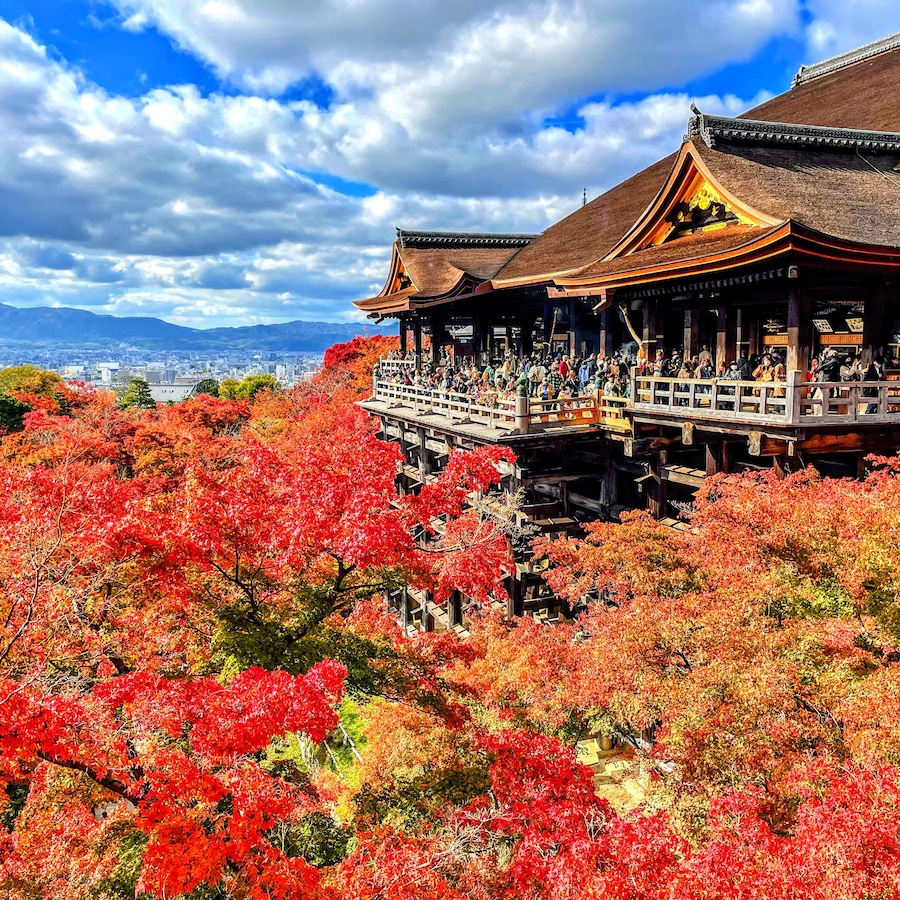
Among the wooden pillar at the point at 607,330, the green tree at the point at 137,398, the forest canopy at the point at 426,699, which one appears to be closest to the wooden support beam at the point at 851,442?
the forest canopy at the point at 426,699

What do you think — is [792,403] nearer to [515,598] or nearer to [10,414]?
[515,598]

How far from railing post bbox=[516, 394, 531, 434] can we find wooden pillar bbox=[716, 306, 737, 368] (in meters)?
3.87

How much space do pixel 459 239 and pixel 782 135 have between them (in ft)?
51.0

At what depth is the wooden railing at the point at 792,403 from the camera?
9.74 m

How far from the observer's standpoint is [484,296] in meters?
22.2

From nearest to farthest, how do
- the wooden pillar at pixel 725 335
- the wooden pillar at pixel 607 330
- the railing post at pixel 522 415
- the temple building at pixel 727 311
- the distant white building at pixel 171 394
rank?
the temple building at pixel 727 311
the wooden pillar at pixel 725 335
the railing post at pixel 522 415
the wooden pillar at pixel 607 330
the distant white building at pixel 171 394

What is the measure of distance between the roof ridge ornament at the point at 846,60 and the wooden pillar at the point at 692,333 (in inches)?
592

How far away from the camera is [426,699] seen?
8.54 metres

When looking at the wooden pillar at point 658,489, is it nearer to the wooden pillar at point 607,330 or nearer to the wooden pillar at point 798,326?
the wooden pillar at point 798,326

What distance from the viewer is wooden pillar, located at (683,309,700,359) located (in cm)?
1395

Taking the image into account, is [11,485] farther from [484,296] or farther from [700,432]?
[484,296]

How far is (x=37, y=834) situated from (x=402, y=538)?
4862 millimetres

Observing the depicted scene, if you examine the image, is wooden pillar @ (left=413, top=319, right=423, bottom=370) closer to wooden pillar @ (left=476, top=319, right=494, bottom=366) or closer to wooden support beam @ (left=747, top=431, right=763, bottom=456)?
wooden pillar @ (left=476, top=319, right=494, bottom=366)

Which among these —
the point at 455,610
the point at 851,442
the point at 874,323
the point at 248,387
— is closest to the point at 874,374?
Answer: the point at 874,323
